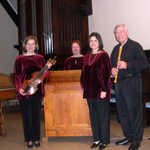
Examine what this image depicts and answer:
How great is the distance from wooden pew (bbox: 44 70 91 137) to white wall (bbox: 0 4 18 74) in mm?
4883

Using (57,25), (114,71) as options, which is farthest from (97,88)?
(57,25)

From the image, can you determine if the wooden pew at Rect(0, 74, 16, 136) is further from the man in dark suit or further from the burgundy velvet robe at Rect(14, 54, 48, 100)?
the man in dark suit

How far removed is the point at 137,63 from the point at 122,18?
8.06 feet

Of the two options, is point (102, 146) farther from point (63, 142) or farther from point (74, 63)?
point (74, 63)

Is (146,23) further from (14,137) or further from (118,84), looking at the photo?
(14,137)

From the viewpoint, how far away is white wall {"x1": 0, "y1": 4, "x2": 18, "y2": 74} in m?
7.89

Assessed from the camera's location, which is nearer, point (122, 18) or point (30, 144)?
point (30, 144)

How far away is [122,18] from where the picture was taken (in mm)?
5047

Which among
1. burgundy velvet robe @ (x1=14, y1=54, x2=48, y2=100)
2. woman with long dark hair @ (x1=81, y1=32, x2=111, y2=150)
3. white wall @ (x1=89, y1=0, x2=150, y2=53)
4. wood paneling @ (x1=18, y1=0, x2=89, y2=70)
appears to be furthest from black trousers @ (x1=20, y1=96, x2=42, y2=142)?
white wall @ (x1=89, y1=0, x2=150, y2=53)

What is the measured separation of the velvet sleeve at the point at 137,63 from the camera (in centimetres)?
285

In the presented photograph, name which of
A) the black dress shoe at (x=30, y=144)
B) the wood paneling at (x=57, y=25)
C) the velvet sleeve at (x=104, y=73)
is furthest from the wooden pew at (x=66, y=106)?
the wood paneling at (x=57, y=25)

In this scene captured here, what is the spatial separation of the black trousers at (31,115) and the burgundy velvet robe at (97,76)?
0.74 metres

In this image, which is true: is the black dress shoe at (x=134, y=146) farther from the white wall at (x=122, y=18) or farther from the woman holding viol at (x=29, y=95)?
the white wall at (x=122, y=18)

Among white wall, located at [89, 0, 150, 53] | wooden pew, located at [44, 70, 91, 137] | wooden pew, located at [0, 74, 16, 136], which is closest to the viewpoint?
wooden pew, located at [44, 70, 91, 137]
